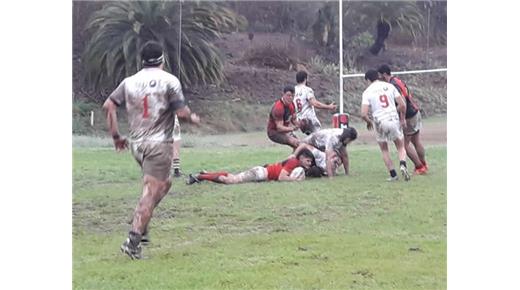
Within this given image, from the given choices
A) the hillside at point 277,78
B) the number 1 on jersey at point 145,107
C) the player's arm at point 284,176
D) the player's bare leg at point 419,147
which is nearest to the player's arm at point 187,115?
the hillside at point 277,78

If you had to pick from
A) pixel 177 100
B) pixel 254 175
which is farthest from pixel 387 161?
pixel 177 100

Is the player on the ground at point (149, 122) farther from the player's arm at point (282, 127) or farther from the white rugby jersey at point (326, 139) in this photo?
the white rugby jersey at point (326, 139)

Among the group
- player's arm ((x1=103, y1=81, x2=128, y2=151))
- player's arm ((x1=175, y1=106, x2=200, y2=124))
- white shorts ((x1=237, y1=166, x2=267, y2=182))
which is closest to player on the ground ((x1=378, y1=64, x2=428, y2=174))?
white shorts ((x1=237, y1=166, x2=267, y2=182))

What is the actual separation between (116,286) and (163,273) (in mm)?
390

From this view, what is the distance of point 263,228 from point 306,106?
121cm

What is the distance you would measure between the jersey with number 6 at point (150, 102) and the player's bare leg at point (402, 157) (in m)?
2.00

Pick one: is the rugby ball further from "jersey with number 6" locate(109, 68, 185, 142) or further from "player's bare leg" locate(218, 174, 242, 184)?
"jersey with number 6" locate(109, 68, 185, 142)

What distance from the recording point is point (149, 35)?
7910 mm

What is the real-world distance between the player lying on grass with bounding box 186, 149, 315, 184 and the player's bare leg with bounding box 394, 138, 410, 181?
0.78 m

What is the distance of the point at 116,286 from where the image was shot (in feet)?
24.1

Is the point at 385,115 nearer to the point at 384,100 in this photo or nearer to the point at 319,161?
the point at 384,100

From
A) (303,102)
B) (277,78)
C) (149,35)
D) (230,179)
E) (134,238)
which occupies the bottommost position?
(134,238)

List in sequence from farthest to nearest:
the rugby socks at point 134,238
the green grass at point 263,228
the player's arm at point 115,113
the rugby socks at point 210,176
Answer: the rugby socks at point 210,176
the player's arm at point 115,113
the rugby socks at point 134,238
the green grass at point 263,228

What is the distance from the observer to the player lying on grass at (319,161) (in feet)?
26.9
